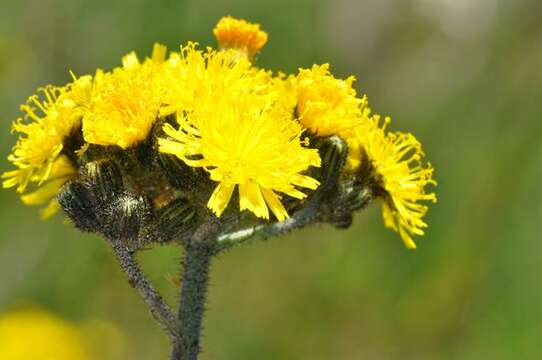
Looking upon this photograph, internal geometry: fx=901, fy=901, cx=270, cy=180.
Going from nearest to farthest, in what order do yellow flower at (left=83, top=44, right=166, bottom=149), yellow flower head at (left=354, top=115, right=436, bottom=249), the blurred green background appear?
1. yellow flower at (left=83, top=44, right=166, bottom=149)
2. yellow flower head at (left=354, top=115, right=436, bottom=249)
3. the blurred green background

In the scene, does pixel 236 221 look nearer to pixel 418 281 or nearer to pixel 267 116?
pixel 267 116

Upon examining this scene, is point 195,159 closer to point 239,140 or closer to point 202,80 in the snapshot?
point 239,140

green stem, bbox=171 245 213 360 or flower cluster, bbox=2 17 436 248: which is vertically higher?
flower cluster, bbox=2 17 436 248

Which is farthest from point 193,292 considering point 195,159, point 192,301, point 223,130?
point 223,130

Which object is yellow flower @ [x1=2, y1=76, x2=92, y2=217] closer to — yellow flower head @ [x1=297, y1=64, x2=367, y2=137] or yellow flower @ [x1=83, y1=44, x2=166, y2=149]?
yellow flower @ [x1=83, y1=44, x2=166, y2=149]

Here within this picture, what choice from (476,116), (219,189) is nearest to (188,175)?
(219,189)

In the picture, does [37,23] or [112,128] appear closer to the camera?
[112,128]

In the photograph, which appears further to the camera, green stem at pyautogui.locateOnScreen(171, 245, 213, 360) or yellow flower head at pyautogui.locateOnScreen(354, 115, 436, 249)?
yellow flower head at pyautogui.locateOnScreen(354, 115, 436, 249)

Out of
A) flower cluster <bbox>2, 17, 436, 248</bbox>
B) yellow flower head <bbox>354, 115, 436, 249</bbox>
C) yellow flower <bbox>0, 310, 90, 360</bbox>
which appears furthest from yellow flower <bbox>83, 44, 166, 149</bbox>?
yellow flower <bbox>0, 310, 90, 360</bbox>
